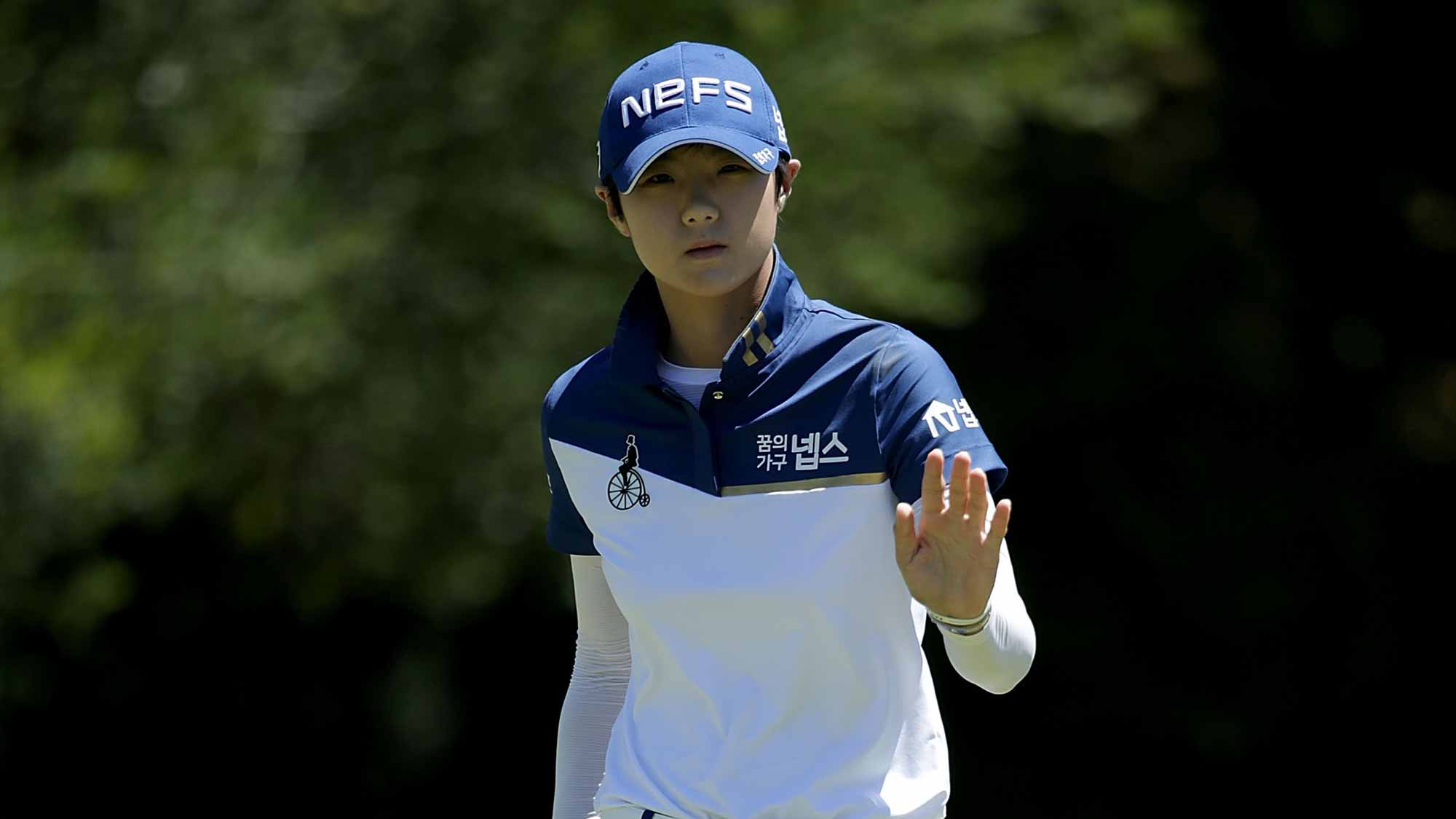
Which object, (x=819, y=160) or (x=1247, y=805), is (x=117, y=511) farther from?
(x=1247, y=805)

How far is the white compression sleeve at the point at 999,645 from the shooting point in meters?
2.28

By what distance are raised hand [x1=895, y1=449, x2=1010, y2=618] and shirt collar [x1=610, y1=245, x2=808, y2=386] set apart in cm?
31

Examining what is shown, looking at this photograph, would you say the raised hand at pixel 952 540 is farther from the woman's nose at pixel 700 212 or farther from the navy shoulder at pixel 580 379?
the navy shoulder at pixel 580 379

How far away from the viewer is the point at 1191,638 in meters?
9.86

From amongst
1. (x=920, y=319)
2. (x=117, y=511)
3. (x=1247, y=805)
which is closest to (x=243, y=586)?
(x=117, y=511)

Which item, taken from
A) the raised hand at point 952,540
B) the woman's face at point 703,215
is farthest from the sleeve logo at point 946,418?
the woman's face at point 703,215

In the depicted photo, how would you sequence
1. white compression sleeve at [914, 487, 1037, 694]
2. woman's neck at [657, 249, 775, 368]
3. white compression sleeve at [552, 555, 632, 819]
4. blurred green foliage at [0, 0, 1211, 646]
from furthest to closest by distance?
blurred green foliage at [0, 0, 1211, 646] < white compression sleeve at [552, 555, 632, 819] < woman's neck at [657, 249, 775, 368] < white compression sleeve at [914, 487, 1037, 694]

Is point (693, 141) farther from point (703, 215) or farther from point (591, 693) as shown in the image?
point (591, 693)

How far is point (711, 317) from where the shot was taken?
2.54 meters

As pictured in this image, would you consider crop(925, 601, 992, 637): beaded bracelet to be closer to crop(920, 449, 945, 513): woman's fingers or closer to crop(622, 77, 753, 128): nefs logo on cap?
crop(920, 449, 945, 513): woman's fingers

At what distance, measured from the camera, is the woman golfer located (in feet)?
7.68

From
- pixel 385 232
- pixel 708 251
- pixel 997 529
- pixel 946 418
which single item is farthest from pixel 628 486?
pixel 385 232

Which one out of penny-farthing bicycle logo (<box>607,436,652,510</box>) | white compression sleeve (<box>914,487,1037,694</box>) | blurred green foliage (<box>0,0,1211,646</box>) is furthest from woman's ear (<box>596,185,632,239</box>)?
blurred green foliage (<box>0,0,1211,646</box>)

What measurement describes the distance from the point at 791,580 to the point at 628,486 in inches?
11.0
